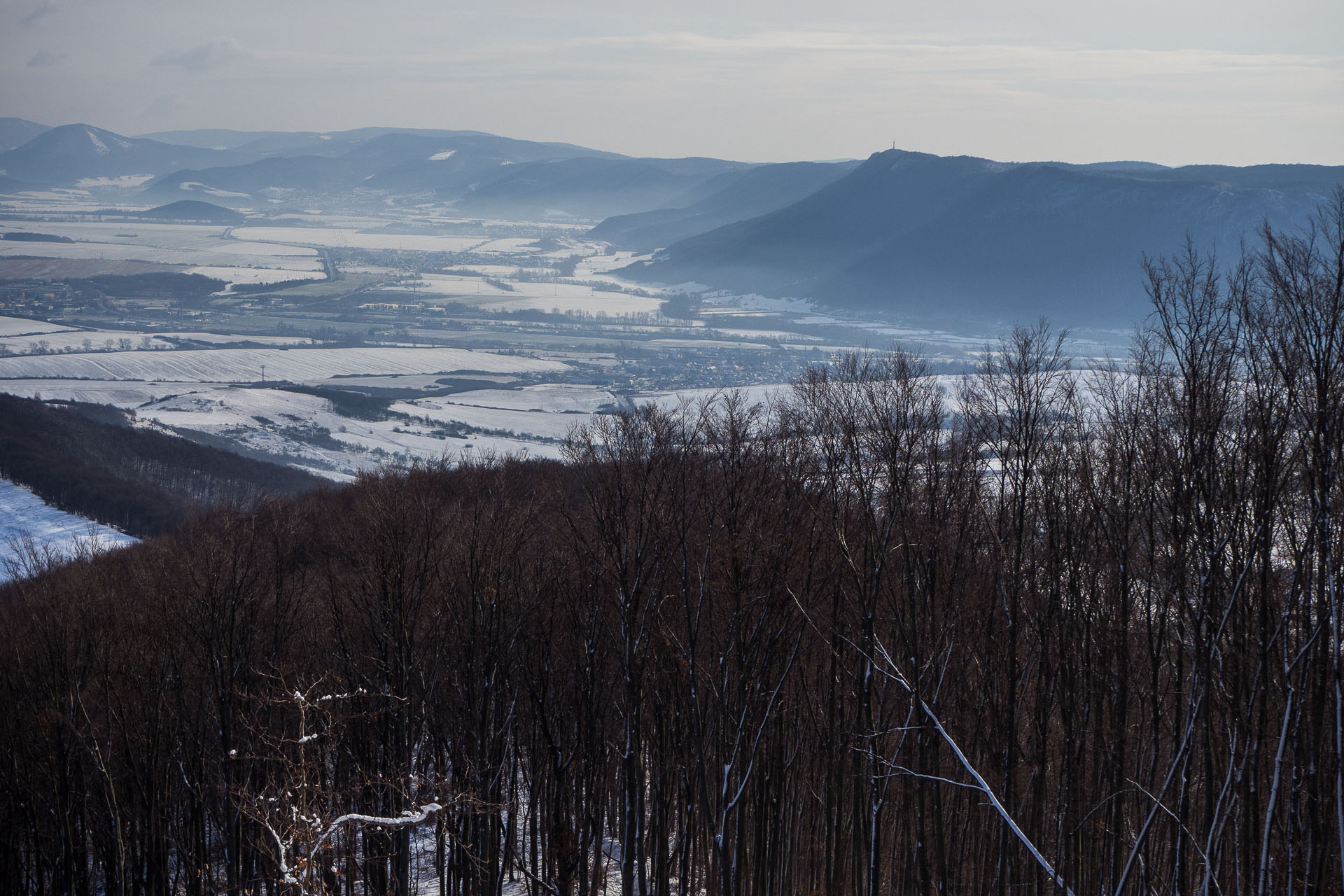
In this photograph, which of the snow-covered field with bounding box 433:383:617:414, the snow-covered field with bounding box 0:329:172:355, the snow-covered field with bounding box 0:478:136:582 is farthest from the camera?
the snow-covered field with bounding box 0:329:172:355

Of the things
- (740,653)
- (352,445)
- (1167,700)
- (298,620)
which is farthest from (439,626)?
(352,445)

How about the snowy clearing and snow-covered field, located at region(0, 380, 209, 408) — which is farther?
the snowy clearing

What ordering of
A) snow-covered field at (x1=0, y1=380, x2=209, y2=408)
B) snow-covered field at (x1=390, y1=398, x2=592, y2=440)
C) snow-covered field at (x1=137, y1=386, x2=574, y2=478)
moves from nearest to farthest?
1. snow-covered field at (x1=137, y1=386, x2=574, y2=478)
2. snow-covered field at (x1=390, y1=398, x2=592, y2=440)
3. snow-covered field at (x1=0, y1=380, x2=209, y2=408)

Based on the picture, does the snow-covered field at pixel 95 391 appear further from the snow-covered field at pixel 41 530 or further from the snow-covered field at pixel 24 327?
the snow-covered field at pixel 24 327

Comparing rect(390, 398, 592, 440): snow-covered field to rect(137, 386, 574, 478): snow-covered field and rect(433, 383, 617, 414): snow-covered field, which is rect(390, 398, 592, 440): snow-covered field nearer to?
rect(137, 386, 574, 478): snow-covered field

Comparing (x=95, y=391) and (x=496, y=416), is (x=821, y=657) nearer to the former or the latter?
(x=496, y=416)

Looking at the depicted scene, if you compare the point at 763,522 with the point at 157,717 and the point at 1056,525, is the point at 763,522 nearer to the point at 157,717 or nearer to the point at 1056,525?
the point at 1056,525

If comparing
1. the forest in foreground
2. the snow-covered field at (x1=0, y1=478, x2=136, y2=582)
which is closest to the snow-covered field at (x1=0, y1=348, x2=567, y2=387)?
the snow-covered field at (x1=0, y1=478, x2=136, y2=582)
